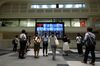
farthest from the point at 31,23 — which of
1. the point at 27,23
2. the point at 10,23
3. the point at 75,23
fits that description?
the point at 75,23

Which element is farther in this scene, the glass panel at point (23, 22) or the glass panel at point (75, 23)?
the glass panel at point (23, 22)

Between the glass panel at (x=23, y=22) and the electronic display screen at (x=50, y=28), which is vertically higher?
the glass panel at (x=23, y=22)

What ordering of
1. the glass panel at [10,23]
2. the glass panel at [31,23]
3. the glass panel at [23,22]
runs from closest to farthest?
the glass panel at [31,23] → the glass panel at [23,22] → the glass panel at [10,23]

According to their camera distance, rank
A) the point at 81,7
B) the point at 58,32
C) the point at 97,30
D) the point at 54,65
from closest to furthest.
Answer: the point at 54,65 → the point at 58,32 → the point at 97,30 → the point at 81,7

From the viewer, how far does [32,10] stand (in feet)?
78.5

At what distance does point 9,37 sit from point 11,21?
7.73 ft

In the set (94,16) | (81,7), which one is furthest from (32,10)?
(94,16)

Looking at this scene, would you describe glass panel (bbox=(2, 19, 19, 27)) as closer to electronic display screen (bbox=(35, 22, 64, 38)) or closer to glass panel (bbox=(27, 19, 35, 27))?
glass panel (bbox=(27, 19, 35, 27))

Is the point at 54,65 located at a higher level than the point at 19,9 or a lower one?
lower

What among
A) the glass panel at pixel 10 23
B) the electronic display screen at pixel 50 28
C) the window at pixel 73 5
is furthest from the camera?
the glass panel at pixel 10 23

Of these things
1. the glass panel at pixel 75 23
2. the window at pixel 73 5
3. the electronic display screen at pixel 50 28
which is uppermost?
the window at pixel 73 5

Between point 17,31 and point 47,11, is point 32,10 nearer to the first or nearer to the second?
point 47,11

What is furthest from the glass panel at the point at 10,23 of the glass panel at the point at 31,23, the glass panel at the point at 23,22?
the glass panel at the point at 31,23

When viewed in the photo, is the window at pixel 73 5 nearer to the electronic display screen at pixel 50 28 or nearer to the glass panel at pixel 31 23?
the glass panel at pixel 31 23
